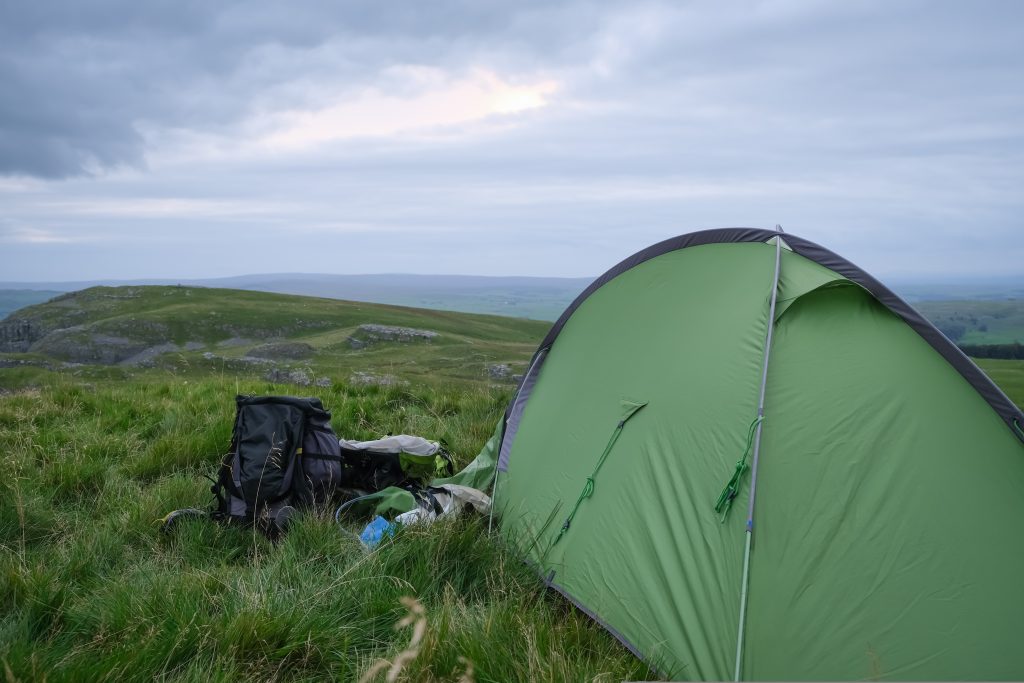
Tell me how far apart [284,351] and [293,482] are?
6217 cm

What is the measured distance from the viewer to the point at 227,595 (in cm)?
367

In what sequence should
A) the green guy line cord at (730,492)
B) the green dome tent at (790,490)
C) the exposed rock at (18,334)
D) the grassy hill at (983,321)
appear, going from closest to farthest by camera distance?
the green dome tent at (790,490) < the green guy line cord at (730,492) < the exposed rock at (18,334) < the grassy hill at (983,321)

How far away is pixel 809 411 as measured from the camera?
3.85 m

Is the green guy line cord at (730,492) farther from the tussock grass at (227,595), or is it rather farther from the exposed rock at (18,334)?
the exposed rock at (18,334)

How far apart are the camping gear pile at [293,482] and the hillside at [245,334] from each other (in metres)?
35.9

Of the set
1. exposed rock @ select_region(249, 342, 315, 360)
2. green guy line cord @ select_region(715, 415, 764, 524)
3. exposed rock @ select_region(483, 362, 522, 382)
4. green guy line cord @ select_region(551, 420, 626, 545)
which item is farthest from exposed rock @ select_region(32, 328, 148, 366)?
green guy line cord @ select_region(715, 415, 764, 524)

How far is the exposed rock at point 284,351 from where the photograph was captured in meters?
63.2

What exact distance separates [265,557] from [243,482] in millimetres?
1009

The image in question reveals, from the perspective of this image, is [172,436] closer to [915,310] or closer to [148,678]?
[148,678]

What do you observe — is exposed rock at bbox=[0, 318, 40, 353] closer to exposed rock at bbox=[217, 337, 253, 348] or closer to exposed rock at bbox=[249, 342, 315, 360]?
exposed rock at bbox=[217, 337, 253, 348]

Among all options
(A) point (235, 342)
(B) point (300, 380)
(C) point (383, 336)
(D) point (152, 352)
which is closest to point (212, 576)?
(B) point (300, 380)

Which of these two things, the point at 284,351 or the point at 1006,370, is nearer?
the point at 284,351

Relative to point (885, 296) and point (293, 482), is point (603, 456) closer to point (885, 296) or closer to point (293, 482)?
point (885, 296)

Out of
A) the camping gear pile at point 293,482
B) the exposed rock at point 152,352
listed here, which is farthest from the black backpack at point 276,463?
the exposed rock at point 152,352
